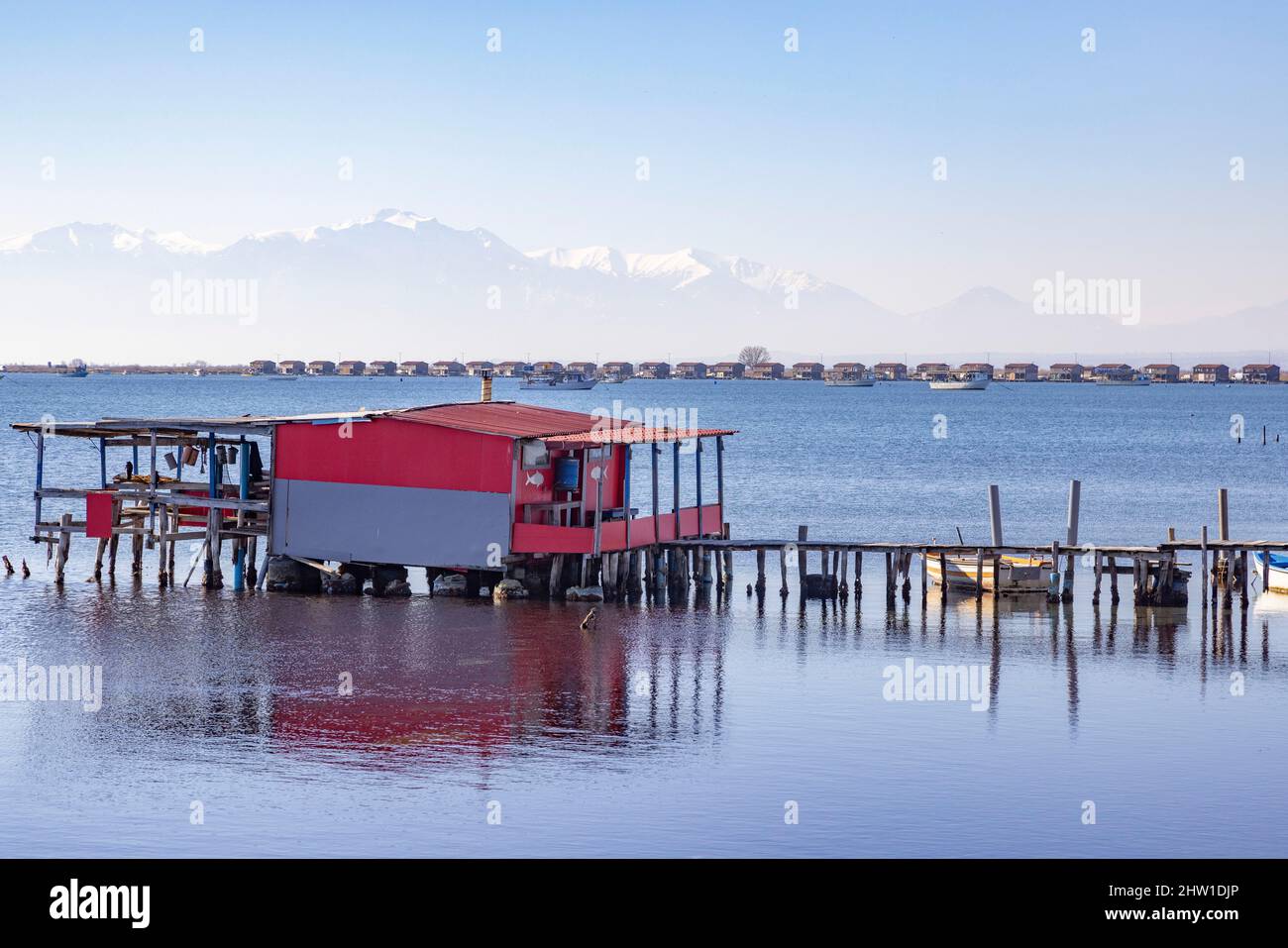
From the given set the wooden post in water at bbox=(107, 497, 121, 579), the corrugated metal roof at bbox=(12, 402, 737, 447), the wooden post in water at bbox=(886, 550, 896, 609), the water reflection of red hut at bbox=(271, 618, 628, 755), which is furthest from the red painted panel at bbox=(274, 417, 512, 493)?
the wooden post in water at bbox=(886, 550, 896, 609)

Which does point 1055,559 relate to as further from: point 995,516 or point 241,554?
point 241,554

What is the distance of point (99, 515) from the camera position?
4259 cm

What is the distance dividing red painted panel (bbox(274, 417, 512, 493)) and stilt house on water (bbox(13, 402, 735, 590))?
0.08 ft

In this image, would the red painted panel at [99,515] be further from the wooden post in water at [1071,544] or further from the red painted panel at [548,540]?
the wooden post in water at [1071,544]

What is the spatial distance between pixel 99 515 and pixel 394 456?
28.7 feet

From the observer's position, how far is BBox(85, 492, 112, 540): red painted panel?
42406 mm

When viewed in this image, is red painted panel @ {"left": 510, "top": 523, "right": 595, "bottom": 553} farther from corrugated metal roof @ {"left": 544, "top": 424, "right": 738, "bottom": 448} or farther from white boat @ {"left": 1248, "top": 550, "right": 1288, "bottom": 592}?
white boat @ {"left": 1248, "top": 550, "right": 1288, "bottom": 592}

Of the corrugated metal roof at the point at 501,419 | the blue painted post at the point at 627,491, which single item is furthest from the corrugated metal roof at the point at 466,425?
the blue painted post at the point at 627,491

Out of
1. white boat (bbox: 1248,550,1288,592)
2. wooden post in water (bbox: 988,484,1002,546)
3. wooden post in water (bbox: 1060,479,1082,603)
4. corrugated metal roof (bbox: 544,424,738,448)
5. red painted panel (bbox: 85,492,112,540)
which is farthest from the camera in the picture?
wooden post in water (bbox: 988,484,1002,546)

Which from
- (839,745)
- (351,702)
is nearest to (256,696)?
(351,702)

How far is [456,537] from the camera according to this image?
39375 mm

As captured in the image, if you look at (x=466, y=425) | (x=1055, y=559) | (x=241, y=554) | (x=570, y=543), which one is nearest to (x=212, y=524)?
(x=241, y=554)

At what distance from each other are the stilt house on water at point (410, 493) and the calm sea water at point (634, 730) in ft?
4.90
